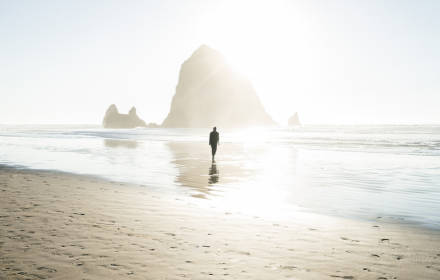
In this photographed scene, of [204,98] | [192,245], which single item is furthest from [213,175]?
[204,98]

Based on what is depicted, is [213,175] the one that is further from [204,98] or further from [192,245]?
[204,98]

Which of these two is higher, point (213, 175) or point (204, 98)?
point (204, 98)

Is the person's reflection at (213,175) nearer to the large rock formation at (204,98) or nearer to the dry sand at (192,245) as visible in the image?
the dry sand at (192,245)

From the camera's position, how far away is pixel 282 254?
5.07 meters

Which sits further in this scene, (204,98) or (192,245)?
(204,98)

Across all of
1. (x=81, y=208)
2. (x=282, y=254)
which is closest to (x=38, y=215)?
(x=81, y=208)

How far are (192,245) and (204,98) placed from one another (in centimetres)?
18376

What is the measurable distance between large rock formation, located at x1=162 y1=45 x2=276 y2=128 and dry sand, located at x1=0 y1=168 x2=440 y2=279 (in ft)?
566

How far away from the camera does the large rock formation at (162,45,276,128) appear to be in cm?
18212

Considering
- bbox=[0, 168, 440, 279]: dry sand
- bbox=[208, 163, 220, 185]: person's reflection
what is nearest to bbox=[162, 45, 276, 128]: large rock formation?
bbox=[208, 163, 220, 185]: person's reflection

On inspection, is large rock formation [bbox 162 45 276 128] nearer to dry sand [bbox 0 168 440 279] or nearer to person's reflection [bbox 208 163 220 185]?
person's reflection [bbox 208 163 220 185]

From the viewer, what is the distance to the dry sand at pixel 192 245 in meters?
4.38

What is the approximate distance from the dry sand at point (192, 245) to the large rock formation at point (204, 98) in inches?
6789

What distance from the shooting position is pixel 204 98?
187 metres
